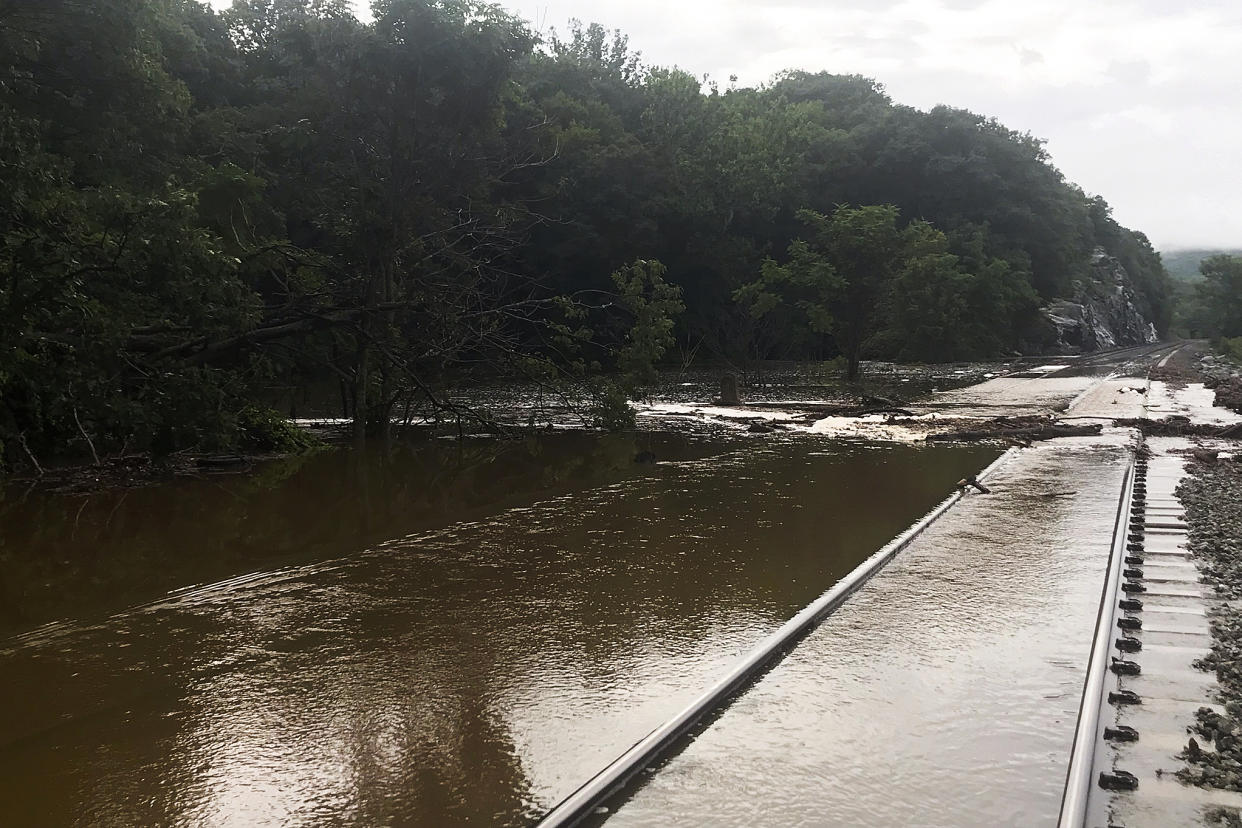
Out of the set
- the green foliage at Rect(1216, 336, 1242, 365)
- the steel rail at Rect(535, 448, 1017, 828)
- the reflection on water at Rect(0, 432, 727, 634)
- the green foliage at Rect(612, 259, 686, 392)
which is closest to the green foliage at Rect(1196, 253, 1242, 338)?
the green foliage at Rect(1216, 336, 1242, 365)

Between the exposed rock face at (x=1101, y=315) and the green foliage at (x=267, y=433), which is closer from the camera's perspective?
the green foliage at (x=267, y=433)

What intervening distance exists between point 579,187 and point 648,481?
33748 millimetres

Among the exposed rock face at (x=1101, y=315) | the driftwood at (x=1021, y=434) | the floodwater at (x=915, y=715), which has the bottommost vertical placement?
the floodwater at (x=915, y=715)

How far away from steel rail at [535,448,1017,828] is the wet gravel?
6.13 feet

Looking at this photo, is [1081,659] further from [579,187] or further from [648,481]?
[579,187]

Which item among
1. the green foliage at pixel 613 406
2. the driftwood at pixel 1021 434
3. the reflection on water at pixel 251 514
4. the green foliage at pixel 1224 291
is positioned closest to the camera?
the reflection on water at pixel 251 514

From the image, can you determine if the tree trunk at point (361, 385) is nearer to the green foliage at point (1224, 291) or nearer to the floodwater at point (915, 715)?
the floodwater at point (915, 715)

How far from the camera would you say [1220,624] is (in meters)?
5.68

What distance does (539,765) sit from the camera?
3.94 meters

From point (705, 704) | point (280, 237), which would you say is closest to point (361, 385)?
point (280, 237)

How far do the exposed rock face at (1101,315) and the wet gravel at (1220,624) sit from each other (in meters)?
48.4

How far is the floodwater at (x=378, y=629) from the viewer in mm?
3832

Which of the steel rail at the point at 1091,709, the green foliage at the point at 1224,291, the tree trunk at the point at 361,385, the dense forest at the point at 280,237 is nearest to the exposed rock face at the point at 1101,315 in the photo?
the green foliage at the point at 1224,291

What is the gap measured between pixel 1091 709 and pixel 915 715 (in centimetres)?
77
